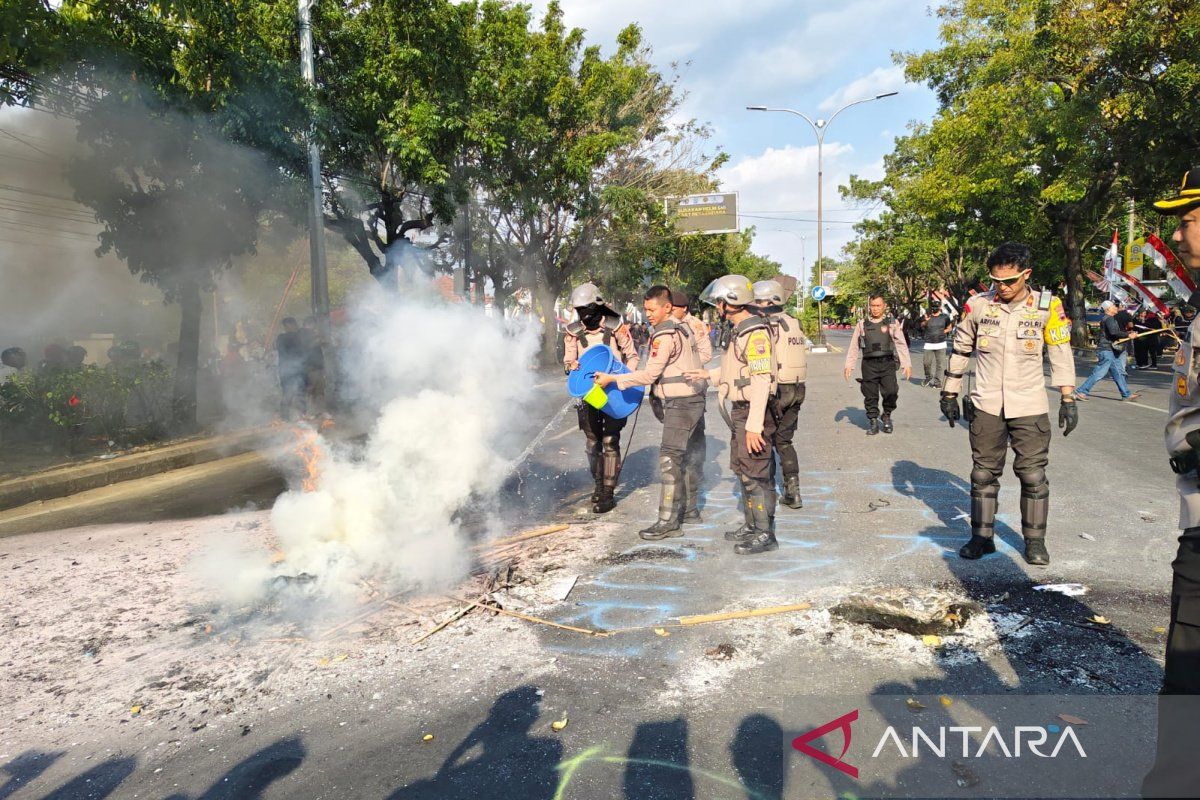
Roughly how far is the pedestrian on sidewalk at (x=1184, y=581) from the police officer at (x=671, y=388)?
10.6 ft

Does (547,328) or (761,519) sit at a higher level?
(547,328)

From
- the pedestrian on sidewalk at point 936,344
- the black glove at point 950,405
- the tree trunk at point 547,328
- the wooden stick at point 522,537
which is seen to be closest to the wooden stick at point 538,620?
the wooden stick at point 522,537

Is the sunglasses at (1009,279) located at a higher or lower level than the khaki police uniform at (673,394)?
higher

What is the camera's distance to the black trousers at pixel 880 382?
8.77 m

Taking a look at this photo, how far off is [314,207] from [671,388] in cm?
916

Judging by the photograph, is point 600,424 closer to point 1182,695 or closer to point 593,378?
point 593,378

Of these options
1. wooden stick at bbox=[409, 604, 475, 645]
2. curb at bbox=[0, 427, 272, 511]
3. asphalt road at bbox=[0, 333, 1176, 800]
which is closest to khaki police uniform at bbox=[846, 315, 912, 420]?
asphalt road at bbox=[0, 333, 1176, 800]

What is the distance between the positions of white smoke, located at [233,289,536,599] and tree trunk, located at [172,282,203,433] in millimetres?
5459

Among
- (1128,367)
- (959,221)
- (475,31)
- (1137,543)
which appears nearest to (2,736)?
(1137,543)

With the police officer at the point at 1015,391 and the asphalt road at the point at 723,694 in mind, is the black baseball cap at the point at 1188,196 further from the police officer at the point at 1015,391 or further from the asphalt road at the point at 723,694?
the police officer at the point at 1015,391

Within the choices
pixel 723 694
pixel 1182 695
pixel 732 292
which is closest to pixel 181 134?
pixel 732 292

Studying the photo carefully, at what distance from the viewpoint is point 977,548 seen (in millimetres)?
4309

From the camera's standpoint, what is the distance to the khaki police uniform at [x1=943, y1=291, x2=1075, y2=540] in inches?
165

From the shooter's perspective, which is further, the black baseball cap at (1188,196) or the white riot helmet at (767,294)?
the white riot helmet at (767,294)
